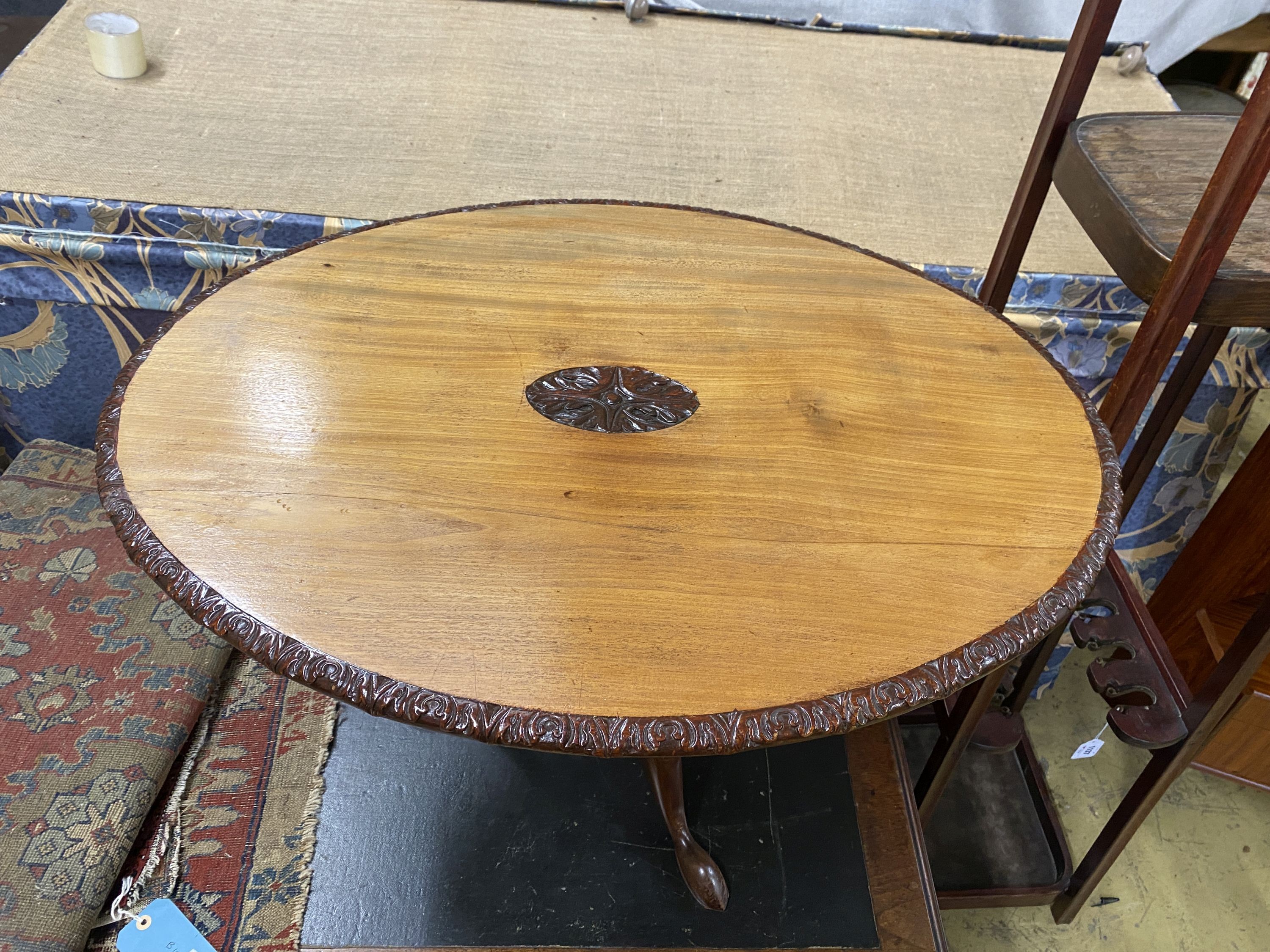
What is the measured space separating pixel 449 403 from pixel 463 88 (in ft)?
3.51

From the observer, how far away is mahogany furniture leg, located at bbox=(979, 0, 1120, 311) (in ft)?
3.00

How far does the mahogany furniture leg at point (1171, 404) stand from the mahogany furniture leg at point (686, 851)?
63 centimetres

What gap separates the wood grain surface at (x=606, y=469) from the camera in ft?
1.99

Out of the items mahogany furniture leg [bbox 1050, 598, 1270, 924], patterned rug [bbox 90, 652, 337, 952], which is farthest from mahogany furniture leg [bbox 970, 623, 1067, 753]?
patterned rug [bbox 90, 652, 337, 952]

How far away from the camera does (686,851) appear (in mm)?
961

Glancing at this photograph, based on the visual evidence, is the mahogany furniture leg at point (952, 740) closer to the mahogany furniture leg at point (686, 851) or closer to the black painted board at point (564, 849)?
the black painted board at point (564, 849)

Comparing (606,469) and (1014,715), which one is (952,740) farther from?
(606,469)

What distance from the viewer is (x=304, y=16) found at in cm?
182

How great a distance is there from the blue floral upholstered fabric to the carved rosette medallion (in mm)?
582

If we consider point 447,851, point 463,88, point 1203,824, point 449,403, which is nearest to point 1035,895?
point 1203,824

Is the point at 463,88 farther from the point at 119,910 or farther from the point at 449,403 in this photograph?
the point at 119,910

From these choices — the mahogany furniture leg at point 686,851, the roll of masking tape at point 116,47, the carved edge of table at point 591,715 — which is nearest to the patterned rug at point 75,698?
the carved edge of table at point 591,715

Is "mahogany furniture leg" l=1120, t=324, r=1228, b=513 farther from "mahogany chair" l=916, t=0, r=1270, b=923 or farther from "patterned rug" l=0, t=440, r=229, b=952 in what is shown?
"patterned rug" l=0, t=440, r=229, b=952

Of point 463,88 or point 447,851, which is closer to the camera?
point 447,851
